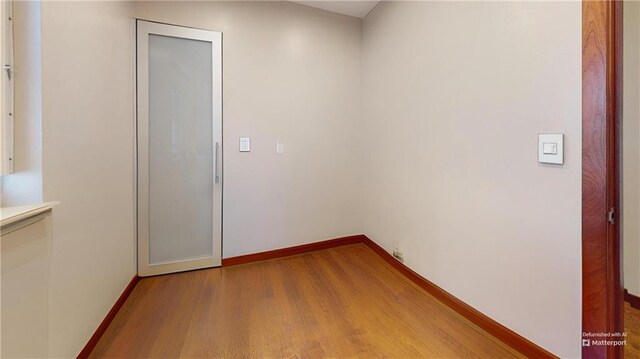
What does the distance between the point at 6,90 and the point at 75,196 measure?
54 centimetres

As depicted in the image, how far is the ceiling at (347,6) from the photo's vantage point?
261 centimetres

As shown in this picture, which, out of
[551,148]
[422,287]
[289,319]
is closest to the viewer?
[551,148]

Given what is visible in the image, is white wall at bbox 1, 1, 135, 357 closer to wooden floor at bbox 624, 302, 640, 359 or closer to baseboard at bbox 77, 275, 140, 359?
baseboard at bbox 77, 275, 140, 359

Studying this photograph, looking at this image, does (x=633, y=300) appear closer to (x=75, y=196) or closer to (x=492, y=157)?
(x=492, y=157)

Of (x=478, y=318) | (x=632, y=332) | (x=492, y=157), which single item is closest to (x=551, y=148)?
(x=492, y=157)

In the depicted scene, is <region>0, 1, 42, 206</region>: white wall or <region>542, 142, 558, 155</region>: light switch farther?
<region>542, 142, 558, 155</region>: light switch

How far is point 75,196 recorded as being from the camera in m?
1.32

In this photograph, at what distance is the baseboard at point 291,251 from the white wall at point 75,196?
867 mm

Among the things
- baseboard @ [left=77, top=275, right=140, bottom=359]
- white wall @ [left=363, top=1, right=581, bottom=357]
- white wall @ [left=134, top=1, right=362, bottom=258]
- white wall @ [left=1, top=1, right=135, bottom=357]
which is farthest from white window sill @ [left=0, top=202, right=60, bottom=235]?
white wall @ [left=363, top=1, right=581, bottom=357]

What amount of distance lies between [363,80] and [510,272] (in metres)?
2.32

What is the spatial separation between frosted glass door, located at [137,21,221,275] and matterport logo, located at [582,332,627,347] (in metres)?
2.52

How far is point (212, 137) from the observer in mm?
2355

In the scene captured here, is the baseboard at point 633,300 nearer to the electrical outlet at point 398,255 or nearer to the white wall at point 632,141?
the white wall at point 632,141

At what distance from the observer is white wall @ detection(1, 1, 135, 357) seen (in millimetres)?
1002
